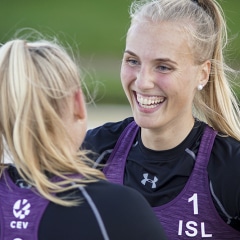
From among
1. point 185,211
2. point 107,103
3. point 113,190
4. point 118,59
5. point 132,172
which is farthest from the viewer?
point 118,59

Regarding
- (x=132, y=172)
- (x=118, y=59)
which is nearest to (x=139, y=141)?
(x=132, y=172)

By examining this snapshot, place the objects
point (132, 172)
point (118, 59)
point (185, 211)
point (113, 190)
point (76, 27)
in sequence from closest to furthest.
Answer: point (113, 190), point (185, 211), point (132, 172), point (118, 59), point (76, 27)

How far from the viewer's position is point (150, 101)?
9.76 ft

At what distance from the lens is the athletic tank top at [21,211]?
2.01m

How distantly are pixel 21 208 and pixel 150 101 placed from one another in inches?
41.8

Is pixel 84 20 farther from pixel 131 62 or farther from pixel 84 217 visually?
pixel 84 217

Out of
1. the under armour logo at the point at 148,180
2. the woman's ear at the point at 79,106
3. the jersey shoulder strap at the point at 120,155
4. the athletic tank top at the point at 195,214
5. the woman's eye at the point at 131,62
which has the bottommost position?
the athletic tank top at the point at 195,214

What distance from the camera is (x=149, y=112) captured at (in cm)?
297

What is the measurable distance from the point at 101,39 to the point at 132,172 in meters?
14.1

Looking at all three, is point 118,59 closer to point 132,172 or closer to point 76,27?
point 76,27

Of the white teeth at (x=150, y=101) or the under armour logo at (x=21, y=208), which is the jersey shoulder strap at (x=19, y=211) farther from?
the white teeth at (x=150, y=101)

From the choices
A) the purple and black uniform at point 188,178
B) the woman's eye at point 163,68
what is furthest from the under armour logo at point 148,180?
the woman's eye at point 163,68

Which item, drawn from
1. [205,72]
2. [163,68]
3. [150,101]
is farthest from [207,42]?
[150,101]

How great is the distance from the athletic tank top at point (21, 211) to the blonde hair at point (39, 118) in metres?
0.04
